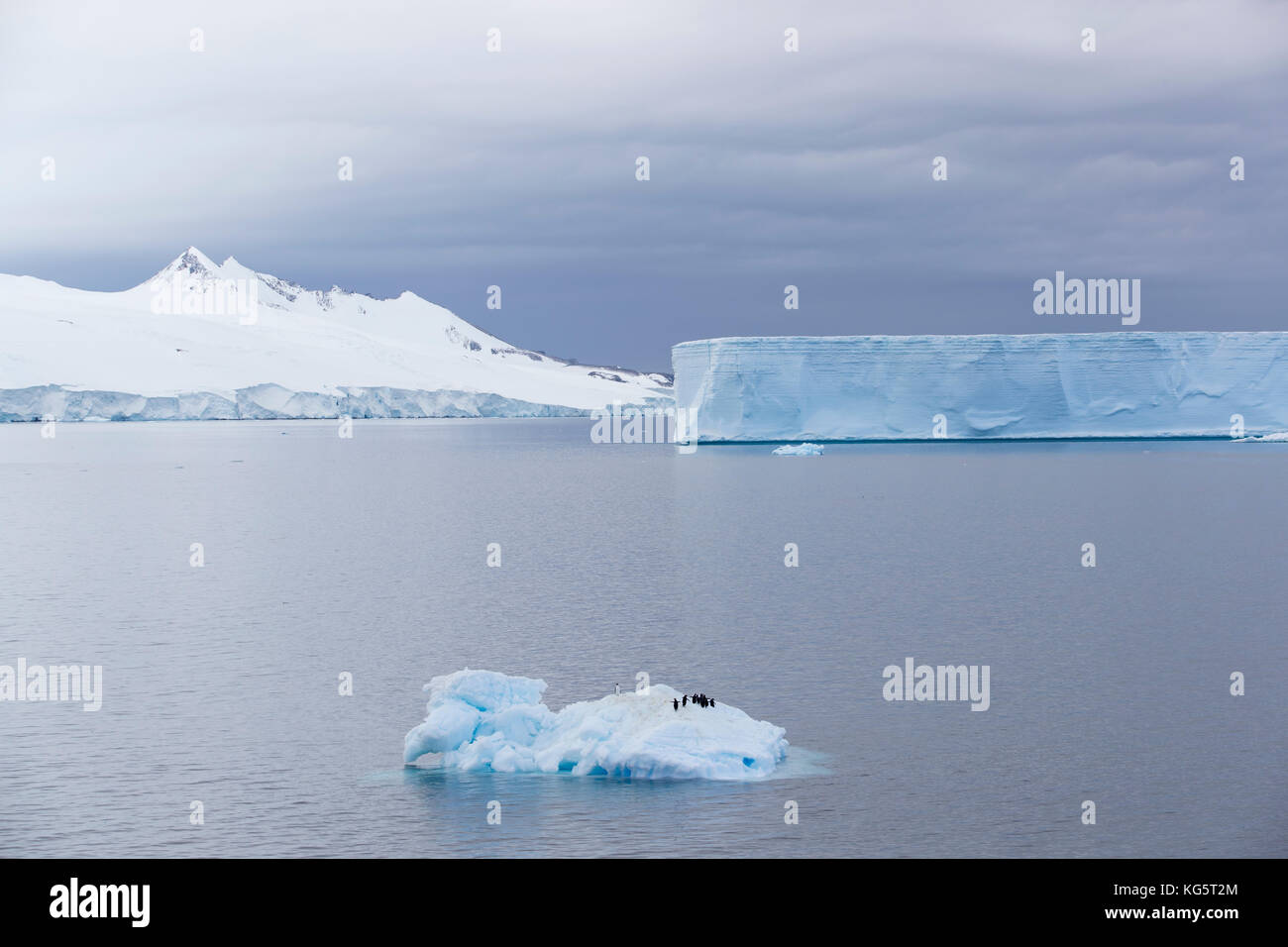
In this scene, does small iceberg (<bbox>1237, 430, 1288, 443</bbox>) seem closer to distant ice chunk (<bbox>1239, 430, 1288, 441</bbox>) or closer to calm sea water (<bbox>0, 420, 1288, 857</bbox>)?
distant ice chunk (<bbox>1239, 430, 1288, 441</bbox>)

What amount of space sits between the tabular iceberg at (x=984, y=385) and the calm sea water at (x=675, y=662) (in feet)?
55.4

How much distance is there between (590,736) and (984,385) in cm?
4378

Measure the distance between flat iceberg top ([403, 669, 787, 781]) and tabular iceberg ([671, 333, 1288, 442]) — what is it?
3921cm

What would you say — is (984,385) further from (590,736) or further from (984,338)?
(590,736)

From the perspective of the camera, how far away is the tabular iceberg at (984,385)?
48.8 m

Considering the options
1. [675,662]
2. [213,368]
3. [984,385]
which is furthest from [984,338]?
[213,368]

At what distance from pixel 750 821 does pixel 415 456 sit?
57.4 metres

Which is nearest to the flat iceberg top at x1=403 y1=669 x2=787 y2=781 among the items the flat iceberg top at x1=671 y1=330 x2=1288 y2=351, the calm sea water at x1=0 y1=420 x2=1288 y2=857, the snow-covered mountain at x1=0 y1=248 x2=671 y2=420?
the calm sea water at x1=0 y1=420 x2=1288 y2=857

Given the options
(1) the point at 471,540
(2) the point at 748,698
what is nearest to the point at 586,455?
(1) the point at 471,540

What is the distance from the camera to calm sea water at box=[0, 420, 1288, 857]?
8.23m

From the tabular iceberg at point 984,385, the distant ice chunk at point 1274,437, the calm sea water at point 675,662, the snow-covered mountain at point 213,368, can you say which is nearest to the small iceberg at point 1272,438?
Result: the distant ice chunk at point 1274,437

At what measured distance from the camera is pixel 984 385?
50719 mm

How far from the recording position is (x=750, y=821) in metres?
8.18
